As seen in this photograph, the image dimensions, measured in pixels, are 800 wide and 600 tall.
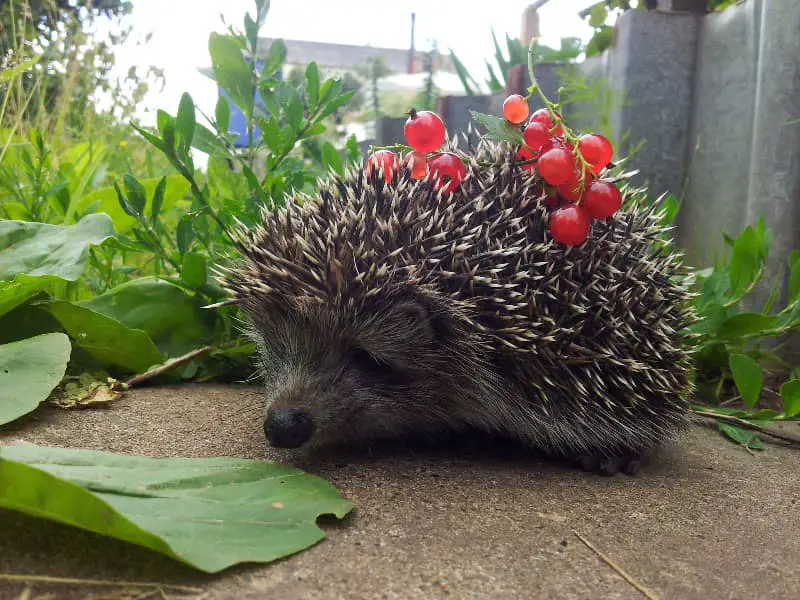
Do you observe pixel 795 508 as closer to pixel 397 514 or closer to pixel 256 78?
pixel 397 514

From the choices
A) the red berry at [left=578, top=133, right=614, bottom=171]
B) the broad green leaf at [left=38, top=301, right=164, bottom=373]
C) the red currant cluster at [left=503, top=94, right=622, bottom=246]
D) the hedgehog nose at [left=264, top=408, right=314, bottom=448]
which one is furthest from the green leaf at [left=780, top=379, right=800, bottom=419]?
the broad green leaf at [left=38, top=301, right=164, bottom=373]

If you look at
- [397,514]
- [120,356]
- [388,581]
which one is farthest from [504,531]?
[120,356]

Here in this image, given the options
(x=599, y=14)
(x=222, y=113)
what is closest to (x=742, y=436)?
(x=222, y=113)

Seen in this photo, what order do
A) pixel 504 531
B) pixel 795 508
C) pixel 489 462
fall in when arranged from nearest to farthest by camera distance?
pixel 504 531 < pixel 795 508 < pixel 489 462

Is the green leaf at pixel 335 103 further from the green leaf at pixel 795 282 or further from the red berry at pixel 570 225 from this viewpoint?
the green leaf at pixel 795 282

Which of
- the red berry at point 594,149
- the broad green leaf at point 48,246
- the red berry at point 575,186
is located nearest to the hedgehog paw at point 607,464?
the red berry at point 575,186

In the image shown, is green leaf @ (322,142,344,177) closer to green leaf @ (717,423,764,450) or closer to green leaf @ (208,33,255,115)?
green leaf @ (208,33,255,115)
